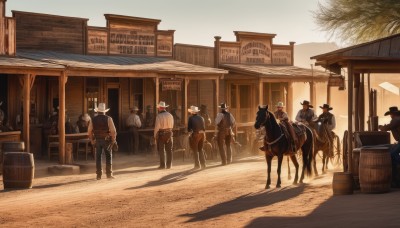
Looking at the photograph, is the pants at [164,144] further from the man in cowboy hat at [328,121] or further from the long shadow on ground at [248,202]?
the long shadow on ground at [248,202]

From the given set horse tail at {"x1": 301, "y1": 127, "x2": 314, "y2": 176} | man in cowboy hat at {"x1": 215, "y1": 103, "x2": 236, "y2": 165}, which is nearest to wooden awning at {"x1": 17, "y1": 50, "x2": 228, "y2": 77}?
man in cowboy hat at {"x1": 215, "y1": 103, "x2": 236, "y2": 165}

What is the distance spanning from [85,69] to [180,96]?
806cm

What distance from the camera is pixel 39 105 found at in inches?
987

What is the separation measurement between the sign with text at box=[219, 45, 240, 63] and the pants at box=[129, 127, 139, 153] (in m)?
7.24

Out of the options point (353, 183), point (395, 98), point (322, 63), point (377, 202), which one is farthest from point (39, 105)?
point (395, 98)

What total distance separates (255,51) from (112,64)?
10.8 metres

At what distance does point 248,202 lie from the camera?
49.1ft

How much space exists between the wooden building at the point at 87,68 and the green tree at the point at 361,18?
9195mm

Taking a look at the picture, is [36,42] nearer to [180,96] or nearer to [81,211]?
[180,96]

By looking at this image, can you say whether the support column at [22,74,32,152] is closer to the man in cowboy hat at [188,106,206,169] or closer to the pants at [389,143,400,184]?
the man in cowboy hat at [188,106,206,169]

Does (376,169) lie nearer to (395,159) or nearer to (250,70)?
(395,159)

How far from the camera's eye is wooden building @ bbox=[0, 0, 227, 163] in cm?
2267

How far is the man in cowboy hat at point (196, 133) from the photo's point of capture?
22312 mm

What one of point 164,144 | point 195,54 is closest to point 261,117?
point 164,144
